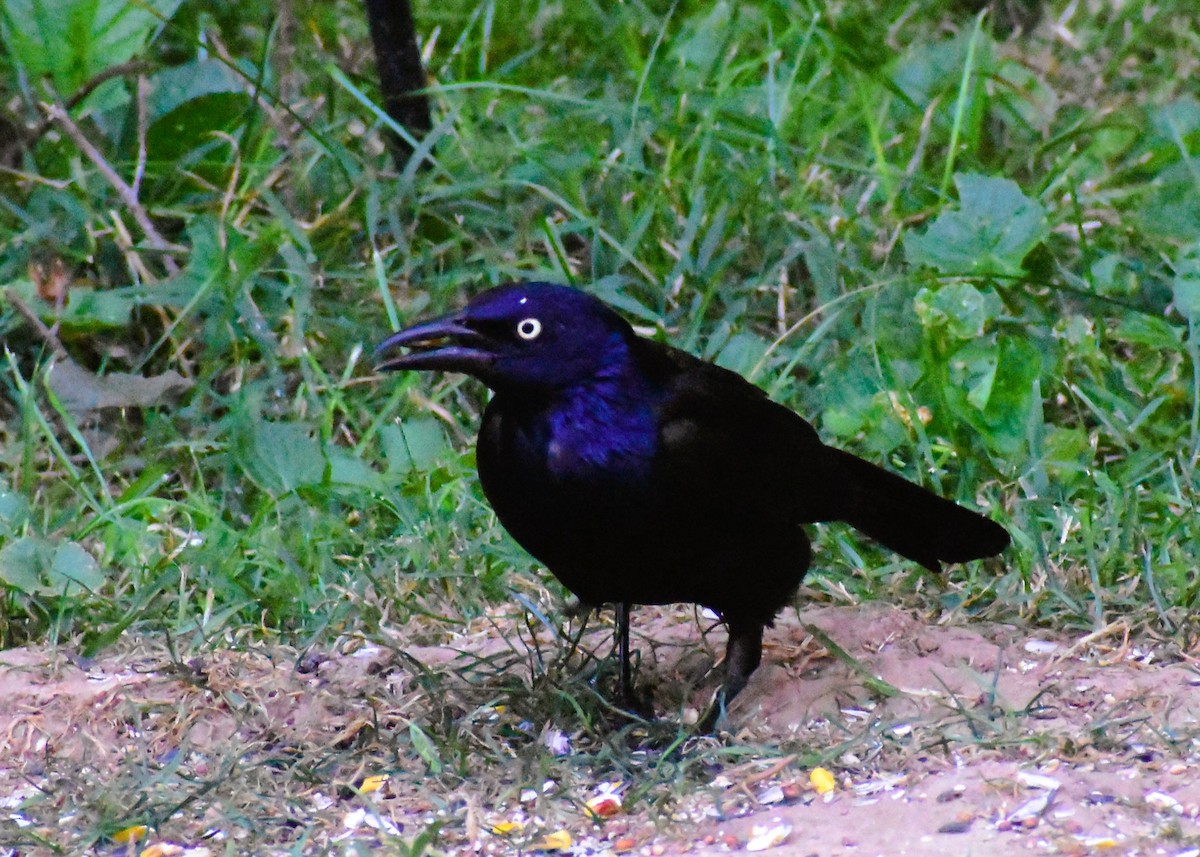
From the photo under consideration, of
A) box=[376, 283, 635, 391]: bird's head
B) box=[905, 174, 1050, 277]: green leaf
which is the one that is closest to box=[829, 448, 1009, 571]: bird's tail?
box=[376, 283, 635, 391]: bird's head

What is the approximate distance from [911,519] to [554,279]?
1.55 metres

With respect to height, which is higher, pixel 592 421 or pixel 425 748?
pixel 592 421

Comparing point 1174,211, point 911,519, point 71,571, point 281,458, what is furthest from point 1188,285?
point 71,571

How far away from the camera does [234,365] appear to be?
4.98m

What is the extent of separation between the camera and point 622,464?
326 centimetres

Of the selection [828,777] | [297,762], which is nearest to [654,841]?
[828,777]

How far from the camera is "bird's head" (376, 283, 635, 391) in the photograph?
331 centimetres

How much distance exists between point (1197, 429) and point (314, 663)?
2.14 meters

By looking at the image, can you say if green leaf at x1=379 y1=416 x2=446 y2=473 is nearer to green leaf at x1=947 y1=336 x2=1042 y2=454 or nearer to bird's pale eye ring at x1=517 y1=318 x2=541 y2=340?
bird's pale eye ring at x1=517 y1=318 x2=541 y2=340

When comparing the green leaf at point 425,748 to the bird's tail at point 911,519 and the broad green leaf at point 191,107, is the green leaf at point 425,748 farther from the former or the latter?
the broad green leaf at point 191,107

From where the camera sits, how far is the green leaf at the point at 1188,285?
454 centimetres

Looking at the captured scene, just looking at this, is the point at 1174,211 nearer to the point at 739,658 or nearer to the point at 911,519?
the point at 911,519

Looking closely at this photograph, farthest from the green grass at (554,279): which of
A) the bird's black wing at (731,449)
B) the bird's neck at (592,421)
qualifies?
the bird's neck at (592,421)

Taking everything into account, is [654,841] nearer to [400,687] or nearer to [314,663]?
[400,687]
